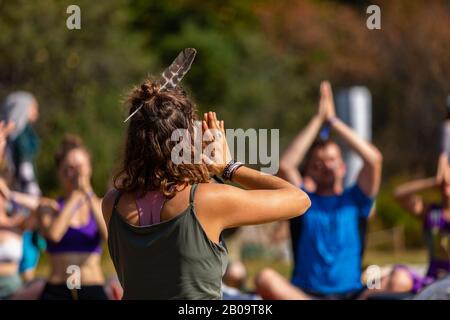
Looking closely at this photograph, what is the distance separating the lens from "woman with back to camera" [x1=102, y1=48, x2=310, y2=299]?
324cm

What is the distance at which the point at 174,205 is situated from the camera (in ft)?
10.7

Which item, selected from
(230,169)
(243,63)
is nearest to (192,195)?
(230,169)

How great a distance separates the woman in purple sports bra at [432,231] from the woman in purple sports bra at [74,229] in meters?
2.04

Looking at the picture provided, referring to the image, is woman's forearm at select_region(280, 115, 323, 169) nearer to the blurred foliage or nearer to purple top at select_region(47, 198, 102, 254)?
purple top at select_region(47, 198, 102, 254)

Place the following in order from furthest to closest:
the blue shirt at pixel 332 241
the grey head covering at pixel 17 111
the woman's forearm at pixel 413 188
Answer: the grey head covering at pixel 17 111, the woman's forearm at pixel 413 188, the blue shirt at pixel 332 241

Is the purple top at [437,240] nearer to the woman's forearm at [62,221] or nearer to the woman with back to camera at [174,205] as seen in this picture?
the woman's forearm at [62,221]

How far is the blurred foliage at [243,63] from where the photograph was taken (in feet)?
80.3

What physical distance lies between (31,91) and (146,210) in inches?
865

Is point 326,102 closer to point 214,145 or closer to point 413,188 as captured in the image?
point 413,188

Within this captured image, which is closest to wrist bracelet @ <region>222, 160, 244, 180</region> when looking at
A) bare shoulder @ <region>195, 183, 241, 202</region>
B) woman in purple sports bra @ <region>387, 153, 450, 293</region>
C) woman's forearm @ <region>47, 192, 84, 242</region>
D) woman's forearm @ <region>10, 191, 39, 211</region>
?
bare shoulder @ <region>195, 183, 241, 202</region>

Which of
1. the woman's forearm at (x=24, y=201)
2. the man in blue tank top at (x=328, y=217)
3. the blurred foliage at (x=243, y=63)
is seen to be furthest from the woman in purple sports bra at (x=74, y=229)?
the blurred foliage at (x=243, y=63)

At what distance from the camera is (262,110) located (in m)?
32.2

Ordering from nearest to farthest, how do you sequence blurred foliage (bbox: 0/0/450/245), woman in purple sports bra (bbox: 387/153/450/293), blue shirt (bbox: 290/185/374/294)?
blue shirt (bbox: 290/185/374/294) < woman in purple sports bra (bbox: 387/153/450/293) < blurred foliage (bbox: 0/0/450/245)
